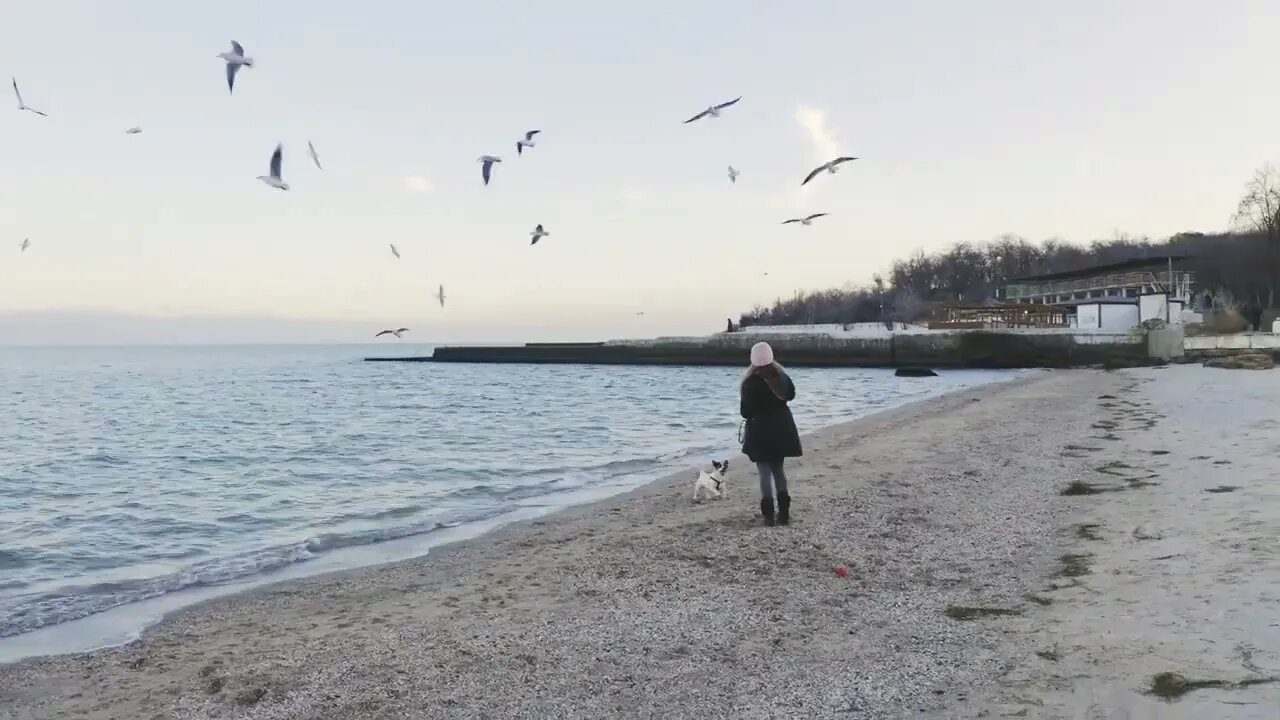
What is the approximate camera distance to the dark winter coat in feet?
28.5

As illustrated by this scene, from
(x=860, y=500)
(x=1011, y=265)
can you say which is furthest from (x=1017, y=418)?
(x=1011, y=265)

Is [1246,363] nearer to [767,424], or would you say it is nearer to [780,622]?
[767,424]

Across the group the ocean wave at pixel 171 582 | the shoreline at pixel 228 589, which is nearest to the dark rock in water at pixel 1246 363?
the shoreline at pixel 228 589

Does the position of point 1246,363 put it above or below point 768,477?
below

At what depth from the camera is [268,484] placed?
15156 millimetres

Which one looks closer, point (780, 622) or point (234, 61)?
point (780, 622)

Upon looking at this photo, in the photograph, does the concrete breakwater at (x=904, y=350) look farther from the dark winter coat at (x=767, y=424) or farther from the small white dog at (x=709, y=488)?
the dark winter coat at (x=767, y=424)

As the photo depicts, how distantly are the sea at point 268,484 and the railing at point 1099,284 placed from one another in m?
68.3

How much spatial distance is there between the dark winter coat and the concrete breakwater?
45.9m

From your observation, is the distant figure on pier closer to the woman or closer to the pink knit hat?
the woman

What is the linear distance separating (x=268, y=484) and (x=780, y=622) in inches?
468

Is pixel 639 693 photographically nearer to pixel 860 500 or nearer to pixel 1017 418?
pixel 860 500

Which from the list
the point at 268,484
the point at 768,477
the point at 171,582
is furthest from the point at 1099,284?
the point at 171,582

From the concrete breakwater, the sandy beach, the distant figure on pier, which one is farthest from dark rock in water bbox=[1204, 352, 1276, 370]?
the sandy beach
